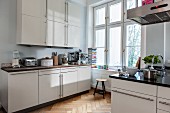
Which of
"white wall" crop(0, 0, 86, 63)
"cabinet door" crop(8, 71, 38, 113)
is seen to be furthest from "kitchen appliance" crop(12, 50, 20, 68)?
"cabinet door" crop(8, 71, 38, 113)

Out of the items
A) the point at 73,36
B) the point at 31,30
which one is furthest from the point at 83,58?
the point at 31,30

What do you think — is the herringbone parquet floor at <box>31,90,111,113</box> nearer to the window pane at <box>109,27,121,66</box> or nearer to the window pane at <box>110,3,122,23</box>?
the window pane at <box>109,27,121,66</box>

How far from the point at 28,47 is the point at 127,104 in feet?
8.60

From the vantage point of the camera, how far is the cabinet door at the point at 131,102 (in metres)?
1.54

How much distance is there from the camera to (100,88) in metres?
4.10

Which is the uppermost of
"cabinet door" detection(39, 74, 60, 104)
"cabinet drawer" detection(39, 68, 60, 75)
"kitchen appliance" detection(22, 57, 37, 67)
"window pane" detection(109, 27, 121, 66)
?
"window pane" detection(109, 27, 121, 66)

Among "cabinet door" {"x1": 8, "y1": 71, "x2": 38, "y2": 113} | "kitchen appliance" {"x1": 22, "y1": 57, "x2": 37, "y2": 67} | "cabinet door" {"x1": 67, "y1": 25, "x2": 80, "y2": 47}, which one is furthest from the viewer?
"cabinet door" {"x1": 67, "y1": 25, "x2": 80, "y2": 47}

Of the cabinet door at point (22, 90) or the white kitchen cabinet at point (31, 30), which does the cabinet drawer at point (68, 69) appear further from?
the white kitchen cabinet at point (31, 30)

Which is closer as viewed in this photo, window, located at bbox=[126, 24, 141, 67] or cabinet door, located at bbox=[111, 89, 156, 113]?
cabinet door, located at bbox=[111, 89, 156, 113]

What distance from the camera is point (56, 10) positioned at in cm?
326

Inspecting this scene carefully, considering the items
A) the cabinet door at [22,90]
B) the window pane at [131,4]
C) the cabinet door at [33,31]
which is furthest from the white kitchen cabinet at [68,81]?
the window pane at [131,4]

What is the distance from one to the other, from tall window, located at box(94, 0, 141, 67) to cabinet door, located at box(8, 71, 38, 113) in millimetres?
2449

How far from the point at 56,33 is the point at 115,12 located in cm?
207

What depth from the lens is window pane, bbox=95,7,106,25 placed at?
14.2ft
